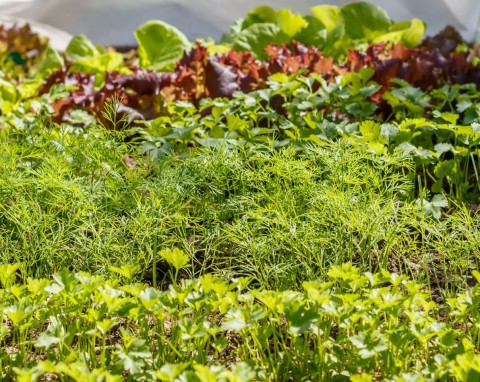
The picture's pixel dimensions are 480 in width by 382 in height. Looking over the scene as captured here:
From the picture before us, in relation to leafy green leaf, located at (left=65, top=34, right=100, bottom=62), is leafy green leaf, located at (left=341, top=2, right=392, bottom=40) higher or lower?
higher

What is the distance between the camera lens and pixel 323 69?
12.9 feet

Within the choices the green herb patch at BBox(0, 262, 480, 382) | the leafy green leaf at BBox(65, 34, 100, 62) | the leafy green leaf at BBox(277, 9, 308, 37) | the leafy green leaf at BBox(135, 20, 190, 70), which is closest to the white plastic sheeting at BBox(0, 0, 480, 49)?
the leafy green leaf at BBox(65, 34, 100, 62)

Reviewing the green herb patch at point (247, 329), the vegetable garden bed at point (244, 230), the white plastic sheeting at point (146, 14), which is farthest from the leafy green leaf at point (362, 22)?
the green herb patch at point (247, 329)

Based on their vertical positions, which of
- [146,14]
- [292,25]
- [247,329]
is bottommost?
[146,14]

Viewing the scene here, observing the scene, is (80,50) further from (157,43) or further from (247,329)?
(247,329)

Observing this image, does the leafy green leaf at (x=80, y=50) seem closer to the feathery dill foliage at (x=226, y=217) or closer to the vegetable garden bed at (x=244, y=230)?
the vegetable garden bed at (x=244, y=230)

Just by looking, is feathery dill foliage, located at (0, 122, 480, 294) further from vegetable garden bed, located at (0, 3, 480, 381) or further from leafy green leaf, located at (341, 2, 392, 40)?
leafy green leaf, located at (341, 2, 392, 40)

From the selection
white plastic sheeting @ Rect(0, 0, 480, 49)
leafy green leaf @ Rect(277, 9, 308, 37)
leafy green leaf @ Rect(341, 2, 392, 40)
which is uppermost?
leafy green leaf @ Rect(341, 2, 392, 40)

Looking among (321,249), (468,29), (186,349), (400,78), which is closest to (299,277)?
(321,249)

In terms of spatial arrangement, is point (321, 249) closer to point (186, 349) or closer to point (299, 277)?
point (299, 277)

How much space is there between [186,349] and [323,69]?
2.20 m

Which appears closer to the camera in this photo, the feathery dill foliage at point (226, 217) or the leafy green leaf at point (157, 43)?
the feathery dill foliage at point (226, 217)

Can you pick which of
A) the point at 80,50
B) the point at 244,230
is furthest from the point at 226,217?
the point at 80,50

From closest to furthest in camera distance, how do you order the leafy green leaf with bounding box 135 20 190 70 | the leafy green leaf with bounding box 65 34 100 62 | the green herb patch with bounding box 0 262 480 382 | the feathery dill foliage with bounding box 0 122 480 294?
the green herb patch with bounding box 0 262 480 382 < the feathery dill foliage with bounding box 0 122 480 294 < the leafy green leaf with bounding box 135 20 190 70 < the leafy green leaf with bounding box 65 34 100 62
